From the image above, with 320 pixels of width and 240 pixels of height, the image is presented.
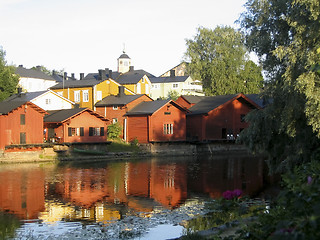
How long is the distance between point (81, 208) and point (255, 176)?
1731cm

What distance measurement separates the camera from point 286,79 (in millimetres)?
20328

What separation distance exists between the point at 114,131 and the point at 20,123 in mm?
13799

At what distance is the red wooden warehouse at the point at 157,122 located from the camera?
59.2m

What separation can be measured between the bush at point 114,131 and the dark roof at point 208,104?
1145 cm

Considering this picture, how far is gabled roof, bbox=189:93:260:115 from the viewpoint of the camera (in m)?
64.7

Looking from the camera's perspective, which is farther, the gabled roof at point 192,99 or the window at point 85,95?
the gabled roof at point 192,99

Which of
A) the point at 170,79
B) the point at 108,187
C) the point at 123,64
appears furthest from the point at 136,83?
the point at 108,187

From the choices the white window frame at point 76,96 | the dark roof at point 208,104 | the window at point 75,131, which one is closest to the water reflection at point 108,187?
the window at point 75,131

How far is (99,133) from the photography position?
56.0 metres

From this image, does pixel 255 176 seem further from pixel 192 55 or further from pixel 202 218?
pixel 192 55

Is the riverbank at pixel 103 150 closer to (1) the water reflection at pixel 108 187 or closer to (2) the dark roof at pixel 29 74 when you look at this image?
(1) the water reflection at pixel 108 187

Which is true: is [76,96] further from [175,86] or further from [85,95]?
[175,86]

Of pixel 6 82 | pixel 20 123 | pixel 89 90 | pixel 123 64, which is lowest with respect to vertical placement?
pixel 20 123

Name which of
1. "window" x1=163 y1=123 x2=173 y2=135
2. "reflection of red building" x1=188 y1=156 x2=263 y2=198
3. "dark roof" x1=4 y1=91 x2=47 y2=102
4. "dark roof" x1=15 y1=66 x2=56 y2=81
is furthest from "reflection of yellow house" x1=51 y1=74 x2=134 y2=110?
"reflection of red building" x1=188 y1=156 x2=263 y2=198
